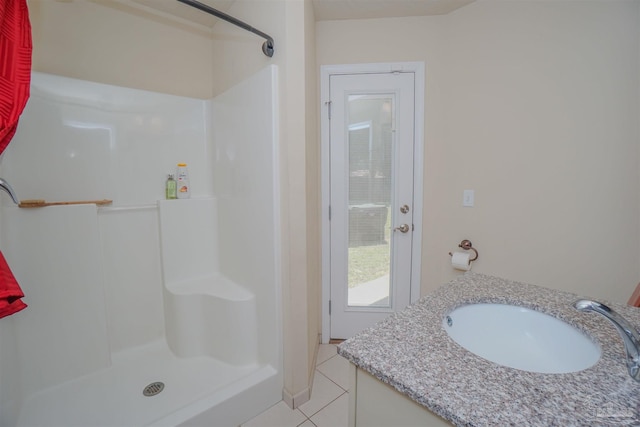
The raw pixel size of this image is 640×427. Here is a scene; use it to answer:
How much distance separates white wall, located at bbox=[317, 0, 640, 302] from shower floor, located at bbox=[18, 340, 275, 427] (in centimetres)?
160

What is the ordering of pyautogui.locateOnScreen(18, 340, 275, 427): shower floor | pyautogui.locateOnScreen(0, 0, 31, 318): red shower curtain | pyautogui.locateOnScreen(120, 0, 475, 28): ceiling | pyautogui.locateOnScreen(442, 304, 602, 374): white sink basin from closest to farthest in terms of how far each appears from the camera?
pyautogui.locateOnScreen(442, 304, 602, 374): white sink basin → pyautogui.locateOnScreen(0, 0, 31, 318): red shower curtain → pyautogui.locateOnScreen(18, 340, 275, 427): shower floor → pyautogui.locateOnScreen(120, 0, 475, 28): ceiling

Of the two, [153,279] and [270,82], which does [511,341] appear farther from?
[153,279]

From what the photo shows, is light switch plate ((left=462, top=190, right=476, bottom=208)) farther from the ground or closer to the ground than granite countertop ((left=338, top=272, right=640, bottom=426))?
farther from the ground

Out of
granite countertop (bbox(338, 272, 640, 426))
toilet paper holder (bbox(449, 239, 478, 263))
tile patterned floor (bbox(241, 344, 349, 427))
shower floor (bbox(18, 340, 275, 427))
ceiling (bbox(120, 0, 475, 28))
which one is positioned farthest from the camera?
toilet paper holder (bbox(449, 239, 478, 263))

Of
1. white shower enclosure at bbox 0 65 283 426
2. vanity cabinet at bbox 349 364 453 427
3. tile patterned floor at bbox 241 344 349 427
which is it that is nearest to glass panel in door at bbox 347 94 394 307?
tile patterned floor at bbox 241 344 349 427

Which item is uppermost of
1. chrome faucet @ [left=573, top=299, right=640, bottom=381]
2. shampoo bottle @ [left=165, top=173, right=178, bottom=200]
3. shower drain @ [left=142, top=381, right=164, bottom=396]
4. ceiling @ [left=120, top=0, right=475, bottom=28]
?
ceiling @ [left=120, top=0, right=475, bottom=28]

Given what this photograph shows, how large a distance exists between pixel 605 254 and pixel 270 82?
2.09 m

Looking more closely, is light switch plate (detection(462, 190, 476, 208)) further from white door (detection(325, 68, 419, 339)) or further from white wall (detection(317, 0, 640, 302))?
white door (detection(325, 68, 419, 339))

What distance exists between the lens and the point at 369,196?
2201 millimetres

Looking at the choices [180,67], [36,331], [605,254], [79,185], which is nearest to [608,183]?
[605,254]

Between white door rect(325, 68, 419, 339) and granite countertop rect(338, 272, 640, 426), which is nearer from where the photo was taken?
granite countertop rect(338, 272, 640, 426)

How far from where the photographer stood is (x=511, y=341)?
92 cm

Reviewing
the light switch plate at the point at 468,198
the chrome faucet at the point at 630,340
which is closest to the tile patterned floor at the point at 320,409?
the chrome faucet at the point at 630,340

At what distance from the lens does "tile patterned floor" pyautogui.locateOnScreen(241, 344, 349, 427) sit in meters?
1.53
